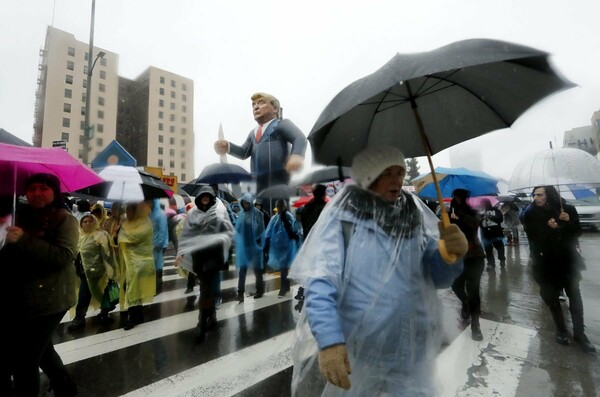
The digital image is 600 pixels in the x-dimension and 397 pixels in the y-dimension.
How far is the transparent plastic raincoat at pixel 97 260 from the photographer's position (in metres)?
4.87

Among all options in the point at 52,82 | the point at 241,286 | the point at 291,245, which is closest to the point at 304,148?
the point at 291,245

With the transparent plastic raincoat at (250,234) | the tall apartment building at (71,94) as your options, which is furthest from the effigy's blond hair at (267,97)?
the tall apartment building at (71,94)

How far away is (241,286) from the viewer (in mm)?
6211

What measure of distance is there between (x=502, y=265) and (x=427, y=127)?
8602 mm

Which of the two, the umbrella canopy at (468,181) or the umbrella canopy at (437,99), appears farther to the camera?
the umbrella canopy at (468,181)

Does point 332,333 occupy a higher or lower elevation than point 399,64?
lower

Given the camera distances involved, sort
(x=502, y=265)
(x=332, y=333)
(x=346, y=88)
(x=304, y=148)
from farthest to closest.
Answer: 1. (x=502, y=265)
2. (x=304, y=148)
3. (x=346, y=88)
4. (x=332, y=333)

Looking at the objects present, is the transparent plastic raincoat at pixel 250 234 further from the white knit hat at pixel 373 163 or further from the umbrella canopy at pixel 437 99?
the white knit hat at pixel 373 163

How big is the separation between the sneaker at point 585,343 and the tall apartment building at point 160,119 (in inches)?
198

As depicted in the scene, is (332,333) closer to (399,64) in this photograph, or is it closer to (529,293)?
(399,64)

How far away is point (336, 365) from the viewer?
53.2 inches

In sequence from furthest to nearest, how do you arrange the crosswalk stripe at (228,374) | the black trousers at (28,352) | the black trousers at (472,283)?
the black trousers at (472,283) → the crosswalk stripe at (228,374) → the black trousers at (28,352)

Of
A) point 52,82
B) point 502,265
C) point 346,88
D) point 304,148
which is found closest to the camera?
point 346,88

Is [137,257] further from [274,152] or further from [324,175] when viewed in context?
[324,175]
